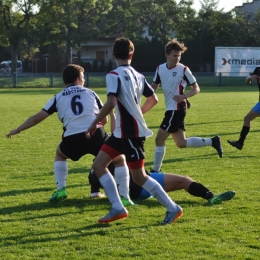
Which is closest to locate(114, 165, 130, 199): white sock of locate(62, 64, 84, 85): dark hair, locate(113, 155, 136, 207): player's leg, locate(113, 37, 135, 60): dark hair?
locate(113, 155, 136, 207): player's leg

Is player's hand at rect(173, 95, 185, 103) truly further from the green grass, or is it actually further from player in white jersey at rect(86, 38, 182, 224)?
player in white jersey at rect(86, 38, 182, 224)

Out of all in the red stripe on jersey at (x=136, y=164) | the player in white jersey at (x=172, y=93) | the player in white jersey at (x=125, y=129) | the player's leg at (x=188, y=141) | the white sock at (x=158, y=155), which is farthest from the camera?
the player's leg at (x=188, y=141)

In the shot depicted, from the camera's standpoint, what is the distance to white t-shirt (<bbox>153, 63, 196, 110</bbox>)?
855cm

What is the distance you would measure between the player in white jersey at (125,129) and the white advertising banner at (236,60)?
40289 millimetres

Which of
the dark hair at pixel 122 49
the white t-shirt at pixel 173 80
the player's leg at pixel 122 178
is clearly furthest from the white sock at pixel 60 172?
the white t-shirt at pixel 173 80

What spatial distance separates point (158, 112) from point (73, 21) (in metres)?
32.9

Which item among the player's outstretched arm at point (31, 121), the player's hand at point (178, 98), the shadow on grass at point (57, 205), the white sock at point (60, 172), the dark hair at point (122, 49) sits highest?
the dark hair at point (122, 49)

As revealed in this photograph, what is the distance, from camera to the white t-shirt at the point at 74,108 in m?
6.77

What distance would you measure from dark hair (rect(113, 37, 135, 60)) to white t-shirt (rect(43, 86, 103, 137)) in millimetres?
1188

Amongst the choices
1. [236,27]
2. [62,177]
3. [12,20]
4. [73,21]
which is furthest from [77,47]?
[62,177]

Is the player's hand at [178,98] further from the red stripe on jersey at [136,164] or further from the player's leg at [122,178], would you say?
the red stripe on jersey at [136,164]

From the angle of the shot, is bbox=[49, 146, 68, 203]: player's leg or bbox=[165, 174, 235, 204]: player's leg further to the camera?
bbox=[49, 146, 68, 203]: player's leg

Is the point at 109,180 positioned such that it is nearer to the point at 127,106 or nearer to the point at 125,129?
the point at 125,129

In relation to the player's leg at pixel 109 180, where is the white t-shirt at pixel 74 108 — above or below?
above
